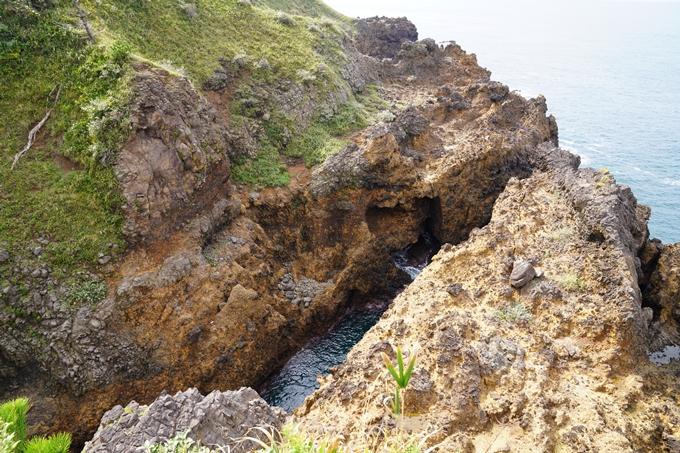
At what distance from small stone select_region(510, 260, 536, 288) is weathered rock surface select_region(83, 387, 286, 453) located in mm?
9355

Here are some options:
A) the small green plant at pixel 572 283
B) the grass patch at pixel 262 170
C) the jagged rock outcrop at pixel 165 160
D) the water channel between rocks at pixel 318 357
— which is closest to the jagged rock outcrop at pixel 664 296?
the small green plant at pixel 572 283

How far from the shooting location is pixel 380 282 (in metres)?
26.8

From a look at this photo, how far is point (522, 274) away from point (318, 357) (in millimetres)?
12986

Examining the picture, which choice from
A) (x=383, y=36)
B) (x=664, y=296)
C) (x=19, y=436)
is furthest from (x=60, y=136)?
(x=383, y=36)

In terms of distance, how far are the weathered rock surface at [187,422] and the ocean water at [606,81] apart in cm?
3914

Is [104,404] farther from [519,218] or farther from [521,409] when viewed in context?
[519,218]

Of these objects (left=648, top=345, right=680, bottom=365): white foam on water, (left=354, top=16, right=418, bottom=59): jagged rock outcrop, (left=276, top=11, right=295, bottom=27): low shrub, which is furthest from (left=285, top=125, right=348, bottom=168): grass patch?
(left=354, top=16, right=418, bottom=59): jagged rock outcrop

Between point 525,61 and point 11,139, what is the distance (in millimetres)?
94866

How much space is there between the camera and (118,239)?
59.5 ft

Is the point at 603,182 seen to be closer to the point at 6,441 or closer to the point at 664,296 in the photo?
the point at 664,296

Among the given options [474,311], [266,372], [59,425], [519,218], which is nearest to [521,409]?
[474,311]

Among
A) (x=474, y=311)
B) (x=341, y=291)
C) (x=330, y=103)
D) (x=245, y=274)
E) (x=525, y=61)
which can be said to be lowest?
(x=341, y=291)

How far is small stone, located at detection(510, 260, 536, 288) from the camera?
48.3 feet

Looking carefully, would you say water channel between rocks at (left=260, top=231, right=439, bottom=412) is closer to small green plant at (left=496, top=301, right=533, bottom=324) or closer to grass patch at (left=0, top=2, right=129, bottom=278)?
small green plant at (left=496, top=301, right=533, bottom=324)
